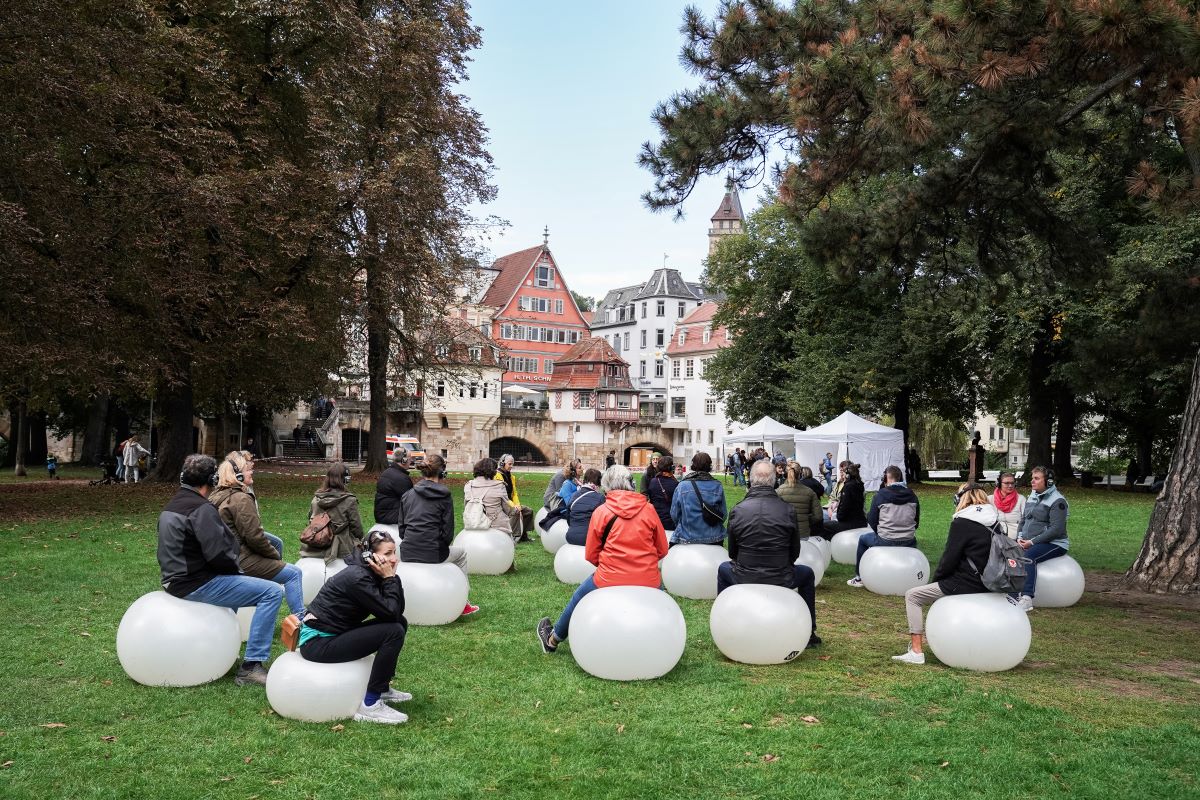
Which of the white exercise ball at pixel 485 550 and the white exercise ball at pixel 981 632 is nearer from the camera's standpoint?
the white exercise ball at pixel 981 632

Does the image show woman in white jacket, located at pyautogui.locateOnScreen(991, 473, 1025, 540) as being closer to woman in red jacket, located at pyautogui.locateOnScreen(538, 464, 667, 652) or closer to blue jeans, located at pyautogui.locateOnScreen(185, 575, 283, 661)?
woman in red jacket, located at pyautogui.locateOnScreen(538, 464, 667, 652)

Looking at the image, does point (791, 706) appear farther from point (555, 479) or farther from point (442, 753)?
point (555, 479)

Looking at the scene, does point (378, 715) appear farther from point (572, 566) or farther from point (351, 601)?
point (572, 566)

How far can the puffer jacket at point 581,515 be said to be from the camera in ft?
42.3

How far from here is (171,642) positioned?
7.15 metres

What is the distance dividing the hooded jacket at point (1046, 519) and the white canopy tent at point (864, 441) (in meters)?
18.5

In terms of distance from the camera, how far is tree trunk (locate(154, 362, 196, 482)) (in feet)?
87.7

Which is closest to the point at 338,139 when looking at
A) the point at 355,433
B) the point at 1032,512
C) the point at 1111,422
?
the point at 1032,512

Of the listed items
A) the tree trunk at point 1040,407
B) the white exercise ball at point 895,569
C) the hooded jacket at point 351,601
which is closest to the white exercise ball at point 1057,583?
the white exercise ball at point 895,569

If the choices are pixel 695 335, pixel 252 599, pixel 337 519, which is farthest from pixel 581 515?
pixel 695 335

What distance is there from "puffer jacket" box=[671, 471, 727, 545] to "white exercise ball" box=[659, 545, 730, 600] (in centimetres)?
12

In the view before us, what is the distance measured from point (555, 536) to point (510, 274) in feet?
225

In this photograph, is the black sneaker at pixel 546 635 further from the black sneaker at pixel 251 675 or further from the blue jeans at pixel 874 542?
the blue jeans at pixel 874 542

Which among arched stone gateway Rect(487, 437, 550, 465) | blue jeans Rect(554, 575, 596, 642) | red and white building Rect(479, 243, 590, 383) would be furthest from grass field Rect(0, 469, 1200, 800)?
red and white building Rect(479, 243, 590, 383)
